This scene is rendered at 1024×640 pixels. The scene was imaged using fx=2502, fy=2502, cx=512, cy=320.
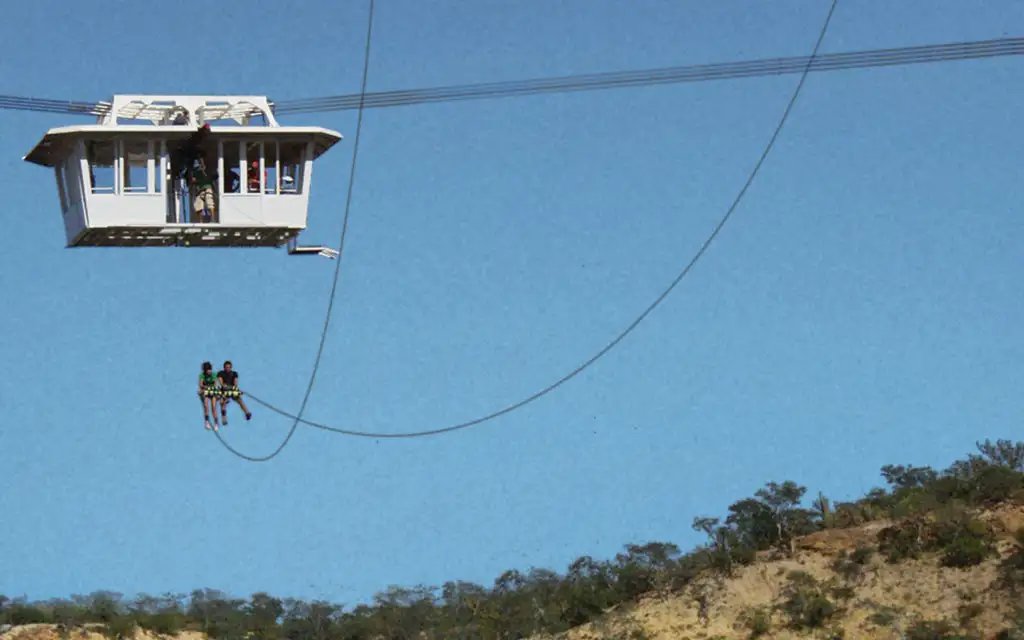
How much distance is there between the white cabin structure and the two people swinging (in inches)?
123

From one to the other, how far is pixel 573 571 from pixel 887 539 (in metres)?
17.3

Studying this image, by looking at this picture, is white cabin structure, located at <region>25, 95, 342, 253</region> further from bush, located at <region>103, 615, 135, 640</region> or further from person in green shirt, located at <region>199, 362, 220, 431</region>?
bush, located at <region>103, 615, 135, 640</region>

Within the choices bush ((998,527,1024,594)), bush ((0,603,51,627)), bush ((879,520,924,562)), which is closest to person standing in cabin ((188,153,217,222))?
bush ((998,527,1024,594))

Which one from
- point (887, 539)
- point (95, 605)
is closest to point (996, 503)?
point (887, 539)

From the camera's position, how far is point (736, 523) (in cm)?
10456

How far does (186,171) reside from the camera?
59.7 m

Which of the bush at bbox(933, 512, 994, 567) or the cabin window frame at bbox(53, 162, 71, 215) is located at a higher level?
the bush at bbox(933, 512, 994, 567)

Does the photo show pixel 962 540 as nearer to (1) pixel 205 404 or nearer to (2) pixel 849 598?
(2) pixel 849 598

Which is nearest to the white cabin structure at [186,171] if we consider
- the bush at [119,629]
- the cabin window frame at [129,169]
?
the cabin window frame at [129,169]

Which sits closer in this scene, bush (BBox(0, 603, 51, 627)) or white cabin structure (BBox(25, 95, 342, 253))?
white cabin structure (BBox(25, 95, 342, 253))

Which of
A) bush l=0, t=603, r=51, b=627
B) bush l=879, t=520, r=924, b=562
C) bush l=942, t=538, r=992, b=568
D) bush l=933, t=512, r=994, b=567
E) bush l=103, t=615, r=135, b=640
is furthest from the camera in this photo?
bush l=0, t=603, r=51, b=627

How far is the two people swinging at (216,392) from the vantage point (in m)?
60.2

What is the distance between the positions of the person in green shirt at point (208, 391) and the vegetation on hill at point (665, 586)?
35542mm

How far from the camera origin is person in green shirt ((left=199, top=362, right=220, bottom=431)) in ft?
197
